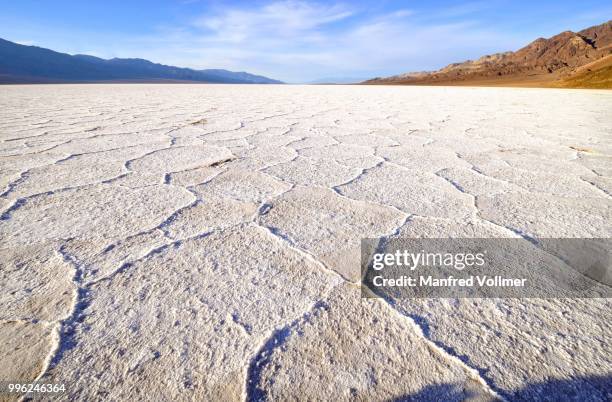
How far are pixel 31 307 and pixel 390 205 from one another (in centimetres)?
102

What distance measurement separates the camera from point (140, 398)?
1.64ft

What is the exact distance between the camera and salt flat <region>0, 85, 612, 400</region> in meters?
0.54

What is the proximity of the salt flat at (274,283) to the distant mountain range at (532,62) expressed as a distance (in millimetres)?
25055

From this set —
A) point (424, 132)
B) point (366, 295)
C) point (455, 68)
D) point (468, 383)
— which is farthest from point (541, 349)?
point (455, 68)

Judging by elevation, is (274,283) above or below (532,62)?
above

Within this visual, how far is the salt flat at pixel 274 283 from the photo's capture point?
1.76 ft

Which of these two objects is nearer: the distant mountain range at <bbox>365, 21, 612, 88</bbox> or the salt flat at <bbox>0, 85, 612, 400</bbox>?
the salt flat at <bbox>0, 85, 612, 400</bbox>

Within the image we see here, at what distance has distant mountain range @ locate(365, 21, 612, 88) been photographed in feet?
81.4

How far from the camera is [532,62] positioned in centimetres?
2817

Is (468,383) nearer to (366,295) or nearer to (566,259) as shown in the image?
(366,295)

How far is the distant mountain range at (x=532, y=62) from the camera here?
24.8m

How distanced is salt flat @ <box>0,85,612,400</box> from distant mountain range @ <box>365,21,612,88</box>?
25.1 meters

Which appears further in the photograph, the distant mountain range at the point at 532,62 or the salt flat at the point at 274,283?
the distant mountain range at the point at 532,62

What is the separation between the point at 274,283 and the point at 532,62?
35476 mm
